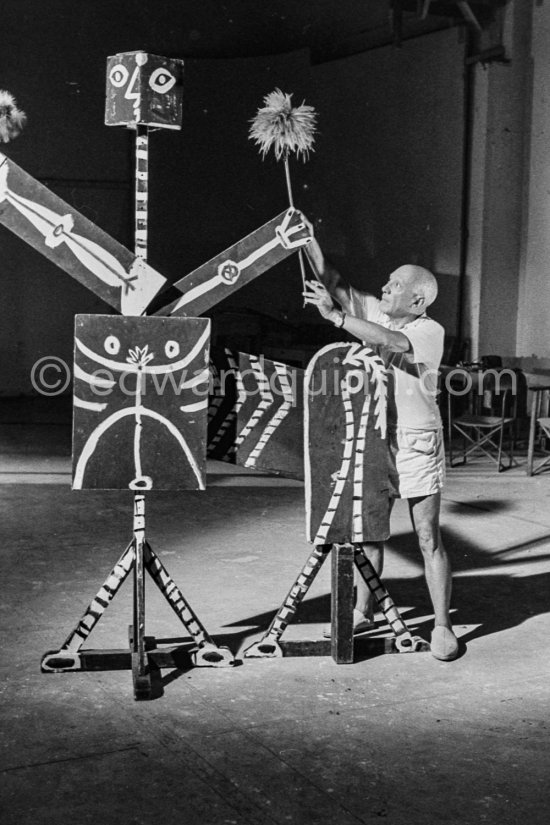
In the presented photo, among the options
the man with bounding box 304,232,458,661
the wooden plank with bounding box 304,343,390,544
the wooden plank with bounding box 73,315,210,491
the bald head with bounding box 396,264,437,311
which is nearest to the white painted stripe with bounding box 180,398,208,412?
the wooden plank with bounding box 73,315,210,491

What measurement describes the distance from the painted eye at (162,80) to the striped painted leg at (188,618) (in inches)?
66.9

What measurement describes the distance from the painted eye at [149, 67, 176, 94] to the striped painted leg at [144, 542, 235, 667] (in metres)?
1.70

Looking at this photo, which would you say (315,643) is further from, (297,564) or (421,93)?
(421,93)

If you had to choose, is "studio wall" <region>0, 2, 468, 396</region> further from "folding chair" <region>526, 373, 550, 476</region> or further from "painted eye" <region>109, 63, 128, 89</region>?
"painted eye" <region>109, 63, 128, 89</region>

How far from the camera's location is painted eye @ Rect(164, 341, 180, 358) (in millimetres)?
3785

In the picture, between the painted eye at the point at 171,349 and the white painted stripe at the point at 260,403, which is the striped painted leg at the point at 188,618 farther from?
the painted eye at the point at 171,349

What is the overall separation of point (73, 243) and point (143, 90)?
23.9 inches

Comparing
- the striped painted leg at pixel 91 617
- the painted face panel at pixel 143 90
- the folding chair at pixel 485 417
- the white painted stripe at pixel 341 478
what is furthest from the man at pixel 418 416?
the folding chair at pixel 485 417

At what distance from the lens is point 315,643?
4152 mm

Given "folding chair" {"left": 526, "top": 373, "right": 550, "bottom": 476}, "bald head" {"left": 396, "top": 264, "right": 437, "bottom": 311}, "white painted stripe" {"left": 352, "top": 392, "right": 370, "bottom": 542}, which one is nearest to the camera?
"white painted stripe" {"left": 352, "top": 392, "right": 370, "bottom": 542}

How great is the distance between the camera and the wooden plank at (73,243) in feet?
12.1

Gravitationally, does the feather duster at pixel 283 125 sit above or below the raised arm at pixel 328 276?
above

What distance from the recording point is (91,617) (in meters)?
3.91

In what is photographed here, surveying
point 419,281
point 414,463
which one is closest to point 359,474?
point 414,463
